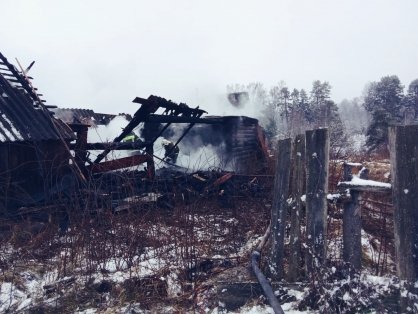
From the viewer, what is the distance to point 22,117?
830 cm

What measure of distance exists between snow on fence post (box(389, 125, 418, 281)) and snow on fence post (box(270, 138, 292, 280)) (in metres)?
1.48

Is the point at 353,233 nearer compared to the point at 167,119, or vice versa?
the point at 353,233

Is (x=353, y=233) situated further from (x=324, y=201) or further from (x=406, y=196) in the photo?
(x=406, y=196)

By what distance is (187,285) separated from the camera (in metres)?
4.85

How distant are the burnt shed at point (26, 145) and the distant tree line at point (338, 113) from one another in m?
10.9

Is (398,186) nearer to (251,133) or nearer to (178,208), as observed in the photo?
(178,208)

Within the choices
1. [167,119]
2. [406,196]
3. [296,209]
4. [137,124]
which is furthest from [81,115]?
[406,196]

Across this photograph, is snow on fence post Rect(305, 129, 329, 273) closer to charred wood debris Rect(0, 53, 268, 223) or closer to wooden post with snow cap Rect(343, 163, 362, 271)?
wooden post with snow cap Rect(343, 163, 362, 271)

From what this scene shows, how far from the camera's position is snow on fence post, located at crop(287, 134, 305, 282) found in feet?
13.7

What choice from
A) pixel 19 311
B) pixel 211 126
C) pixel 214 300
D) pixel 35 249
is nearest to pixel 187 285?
pixel 214 300

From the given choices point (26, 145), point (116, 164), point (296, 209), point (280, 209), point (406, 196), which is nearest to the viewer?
point (406, 196)

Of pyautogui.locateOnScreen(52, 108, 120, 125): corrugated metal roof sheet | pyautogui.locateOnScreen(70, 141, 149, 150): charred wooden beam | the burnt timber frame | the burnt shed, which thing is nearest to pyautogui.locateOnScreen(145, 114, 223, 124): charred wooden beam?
the burnt timber frame

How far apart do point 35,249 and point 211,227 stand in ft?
11.4

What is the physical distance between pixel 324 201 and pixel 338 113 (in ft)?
238
